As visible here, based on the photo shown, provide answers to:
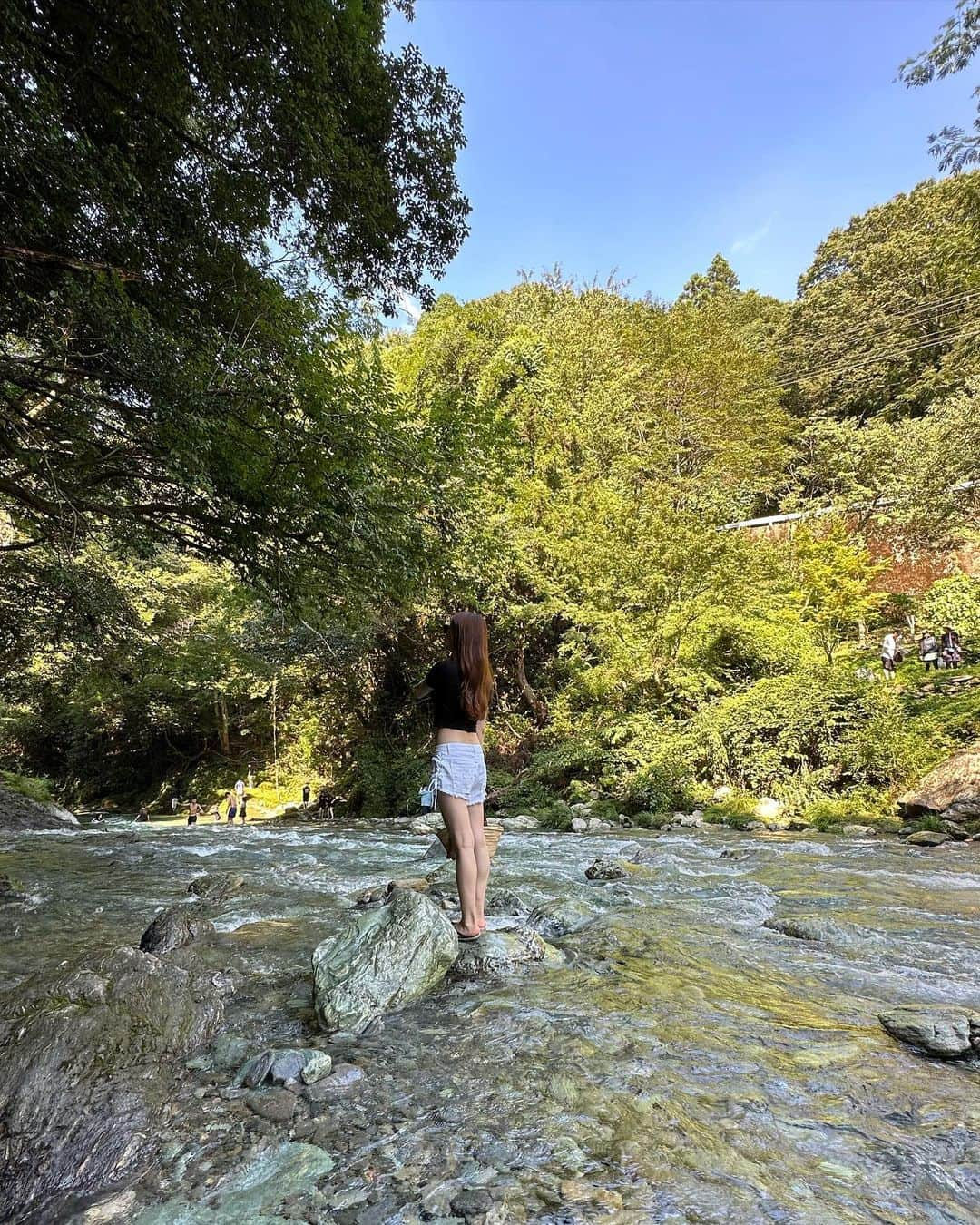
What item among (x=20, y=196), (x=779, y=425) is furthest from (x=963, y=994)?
(x=779, y=425)

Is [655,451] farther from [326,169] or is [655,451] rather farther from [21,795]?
[21,795]

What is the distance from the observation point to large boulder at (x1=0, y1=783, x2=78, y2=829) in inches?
539

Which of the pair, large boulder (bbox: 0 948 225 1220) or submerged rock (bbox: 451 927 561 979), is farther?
submerged rock (bbox: 451 927 561 979)

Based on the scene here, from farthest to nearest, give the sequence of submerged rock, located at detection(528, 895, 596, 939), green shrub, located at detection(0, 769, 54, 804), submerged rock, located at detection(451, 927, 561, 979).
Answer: green shrub, located at detection(0, 769, 54, 804) < submerged rock, located at detection(528, 895, 596, 939) < submerged rock, located at detection(451, 927, 561, 979)

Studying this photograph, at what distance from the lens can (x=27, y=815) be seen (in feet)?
47.0

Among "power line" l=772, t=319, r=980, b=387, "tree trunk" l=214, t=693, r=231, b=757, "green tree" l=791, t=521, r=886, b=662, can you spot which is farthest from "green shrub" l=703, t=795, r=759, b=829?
"power line" l=772, t=319, r=980, b=387

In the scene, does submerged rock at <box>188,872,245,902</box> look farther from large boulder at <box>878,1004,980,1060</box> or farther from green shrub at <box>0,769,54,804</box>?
green shrub at <box>0,769,54,804</box>

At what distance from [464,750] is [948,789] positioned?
9882 millimetres

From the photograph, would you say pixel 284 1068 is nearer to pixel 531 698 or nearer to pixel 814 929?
pixel 814 929

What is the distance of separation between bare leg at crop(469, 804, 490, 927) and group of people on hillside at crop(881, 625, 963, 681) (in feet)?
44.6

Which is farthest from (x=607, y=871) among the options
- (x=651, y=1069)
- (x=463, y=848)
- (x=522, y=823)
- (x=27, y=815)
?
(x=27, y=815)

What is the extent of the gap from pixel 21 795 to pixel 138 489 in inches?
472

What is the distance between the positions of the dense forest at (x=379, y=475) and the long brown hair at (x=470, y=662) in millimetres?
3194

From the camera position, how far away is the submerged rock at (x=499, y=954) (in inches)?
138
